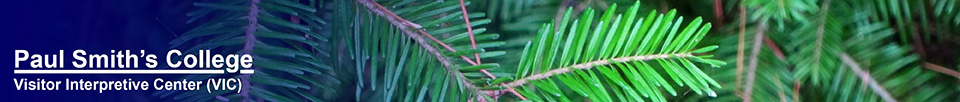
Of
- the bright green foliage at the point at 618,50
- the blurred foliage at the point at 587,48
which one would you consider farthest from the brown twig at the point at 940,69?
the bright green foliage at the point at 618,50

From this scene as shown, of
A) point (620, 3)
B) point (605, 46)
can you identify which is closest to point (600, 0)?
point (620, 3)

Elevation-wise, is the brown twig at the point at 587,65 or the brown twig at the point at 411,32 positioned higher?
the brown twig at the point at 411,32

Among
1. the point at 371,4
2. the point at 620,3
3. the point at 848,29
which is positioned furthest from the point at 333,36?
the point at 848,29

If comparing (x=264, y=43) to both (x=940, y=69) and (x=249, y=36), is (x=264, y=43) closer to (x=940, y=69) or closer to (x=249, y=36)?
(x=249, y=36)

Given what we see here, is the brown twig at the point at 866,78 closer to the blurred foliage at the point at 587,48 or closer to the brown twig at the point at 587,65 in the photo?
the blurred foliage at the point at 587,48

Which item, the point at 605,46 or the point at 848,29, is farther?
the point at 848,29

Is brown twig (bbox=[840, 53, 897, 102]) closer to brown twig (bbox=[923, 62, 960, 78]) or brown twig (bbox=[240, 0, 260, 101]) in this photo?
brown twig (bbox=[923, 62, 960, 78])

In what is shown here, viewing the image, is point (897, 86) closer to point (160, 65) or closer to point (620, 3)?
point (620, 3)
